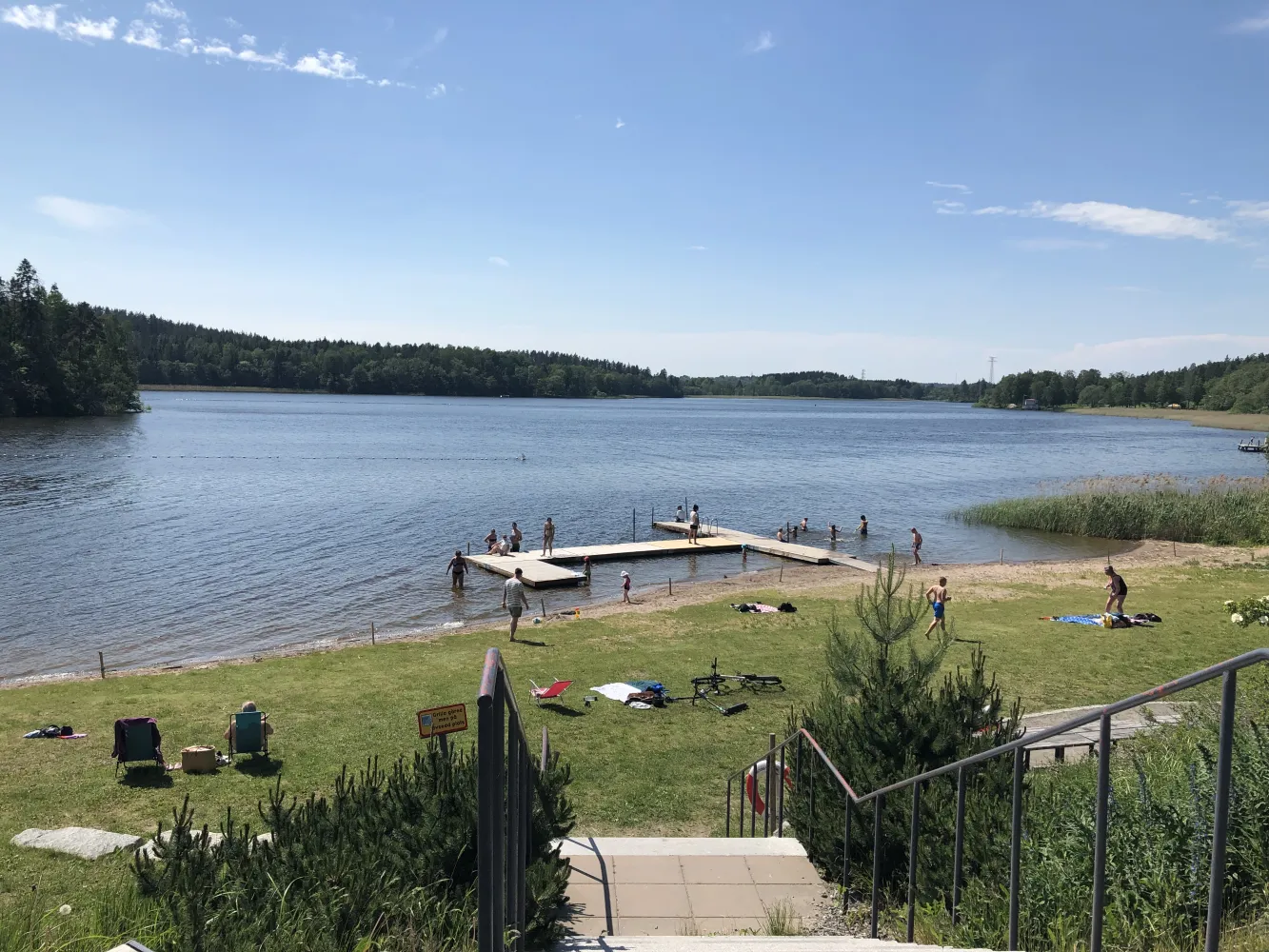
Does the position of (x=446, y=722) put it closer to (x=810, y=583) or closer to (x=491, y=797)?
(x=491, y=797)

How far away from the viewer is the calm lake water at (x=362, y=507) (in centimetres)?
2575

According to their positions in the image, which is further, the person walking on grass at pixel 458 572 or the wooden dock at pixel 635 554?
the wooden dock at pixel 635 554

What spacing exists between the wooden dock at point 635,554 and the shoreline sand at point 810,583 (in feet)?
4.88

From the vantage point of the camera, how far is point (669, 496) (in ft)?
182

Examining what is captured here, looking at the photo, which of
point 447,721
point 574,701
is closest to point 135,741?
point 574,701

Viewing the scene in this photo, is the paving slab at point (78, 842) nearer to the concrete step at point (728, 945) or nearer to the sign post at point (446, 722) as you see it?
the sign post at point (446, 722)

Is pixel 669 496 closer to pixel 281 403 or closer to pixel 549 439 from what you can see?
pixel 549 439

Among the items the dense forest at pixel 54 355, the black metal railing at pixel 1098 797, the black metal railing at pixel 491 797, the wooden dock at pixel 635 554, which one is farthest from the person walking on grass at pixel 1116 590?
the dense forest at pixel 54 355

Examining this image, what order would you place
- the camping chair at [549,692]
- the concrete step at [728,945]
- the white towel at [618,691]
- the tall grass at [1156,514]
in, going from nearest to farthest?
the concrete step at [728,945] → the camping chair at [549,692] → the white towel at [618,691] → the tall grass at [1156,514]

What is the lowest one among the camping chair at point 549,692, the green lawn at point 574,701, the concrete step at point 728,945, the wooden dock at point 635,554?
the wooden dock at point 635,554

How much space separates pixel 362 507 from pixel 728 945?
45418 millimetres

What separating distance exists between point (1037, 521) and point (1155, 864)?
1767 inches

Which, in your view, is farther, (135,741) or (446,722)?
(135,741)

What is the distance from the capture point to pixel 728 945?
4.69 m
